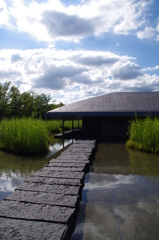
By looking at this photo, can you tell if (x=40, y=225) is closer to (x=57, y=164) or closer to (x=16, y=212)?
(x=16, y=212)

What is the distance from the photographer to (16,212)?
2660 mm

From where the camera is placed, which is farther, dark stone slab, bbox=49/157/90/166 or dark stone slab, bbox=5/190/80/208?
dark stone slab, bbox=49/157/90/166

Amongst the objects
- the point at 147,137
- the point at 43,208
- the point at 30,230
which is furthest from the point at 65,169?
the point at 147,137

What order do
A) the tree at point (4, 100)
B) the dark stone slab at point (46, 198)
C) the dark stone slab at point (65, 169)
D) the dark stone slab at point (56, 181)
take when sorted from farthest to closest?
the tree at point (4, 100) → the dark stone slab at point (65, 169) → the dark stone slab at point (56, 181) → the dark stone slab at point (46, 198)

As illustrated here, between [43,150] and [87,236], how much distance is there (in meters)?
5.65

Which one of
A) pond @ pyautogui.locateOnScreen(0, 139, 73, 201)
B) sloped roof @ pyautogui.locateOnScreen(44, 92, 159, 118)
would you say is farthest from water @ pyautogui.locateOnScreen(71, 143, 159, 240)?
sloped roof @ pyautogui.locateOnScreen(44, 92, 159, 118)

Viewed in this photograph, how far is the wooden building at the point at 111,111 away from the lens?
1177 centimetres

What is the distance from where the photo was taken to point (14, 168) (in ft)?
18.8

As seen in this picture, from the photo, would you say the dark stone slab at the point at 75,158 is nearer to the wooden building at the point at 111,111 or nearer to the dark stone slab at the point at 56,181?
the dark stone slab at the point at 56,181

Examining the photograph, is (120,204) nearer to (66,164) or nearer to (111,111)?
(66,164)

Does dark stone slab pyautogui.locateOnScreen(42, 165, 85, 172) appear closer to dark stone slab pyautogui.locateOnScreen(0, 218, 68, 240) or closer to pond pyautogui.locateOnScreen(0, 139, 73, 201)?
pond pyautogui.locateOnScreen(0, 139, 73, 201)

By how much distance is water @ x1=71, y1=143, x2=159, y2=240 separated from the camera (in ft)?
8.52

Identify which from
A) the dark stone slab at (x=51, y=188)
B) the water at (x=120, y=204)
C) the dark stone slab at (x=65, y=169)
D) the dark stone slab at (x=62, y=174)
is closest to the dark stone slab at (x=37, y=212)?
the water at (x=120, y=204)

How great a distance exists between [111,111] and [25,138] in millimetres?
5479
